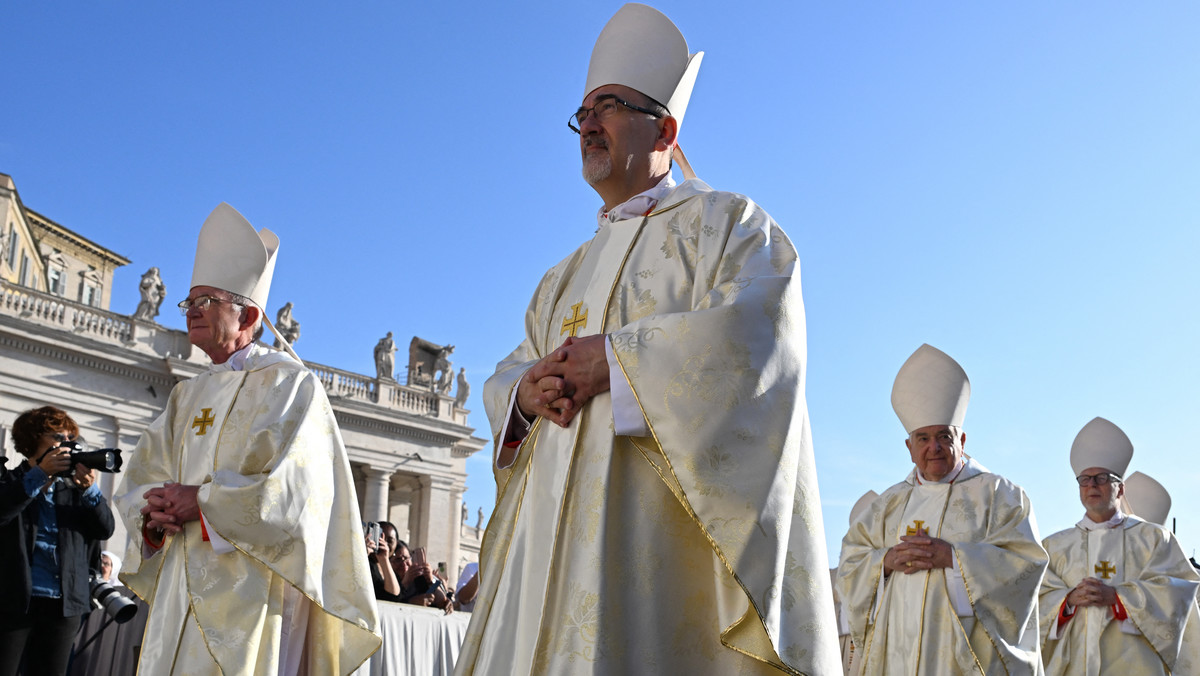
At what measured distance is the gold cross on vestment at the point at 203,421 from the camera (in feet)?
16.1

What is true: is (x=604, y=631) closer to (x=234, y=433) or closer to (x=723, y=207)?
(x=723, y=207)

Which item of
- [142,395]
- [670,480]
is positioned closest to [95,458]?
[670,480]

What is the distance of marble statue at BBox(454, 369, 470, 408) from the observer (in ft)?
131

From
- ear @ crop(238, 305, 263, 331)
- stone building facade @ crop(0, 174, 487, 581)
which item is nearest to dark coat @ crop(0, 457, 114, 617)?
ear @ crop(238, 305, 263, 331)

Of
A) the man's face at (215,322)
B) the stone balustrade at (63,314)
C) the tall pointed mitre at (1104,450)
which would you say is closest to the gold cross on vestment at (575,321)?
the man's face at (215,322)

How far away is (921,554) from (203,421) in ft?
12.9

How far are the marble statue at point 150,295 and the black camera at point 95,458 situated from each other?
27.3 meters

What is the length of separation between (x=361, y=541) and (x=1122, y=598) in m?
6.00

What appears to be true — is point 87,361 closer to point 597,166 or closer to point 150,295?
point 150,295

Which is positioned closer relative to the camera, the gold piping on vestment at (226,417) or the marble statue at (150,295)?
the gold piping on vestment at (226,417)

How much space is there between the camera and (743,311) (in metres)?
2.71

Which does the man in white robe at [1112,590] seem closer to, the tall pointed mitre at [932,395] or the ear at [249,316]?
the tall pointed mitre at [932,395]

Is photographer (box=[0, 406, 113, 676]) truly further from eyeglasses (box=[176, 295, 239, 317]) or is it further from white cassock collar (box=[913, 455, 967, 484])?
white cassock collar (box=[913, 455, 967, 484])

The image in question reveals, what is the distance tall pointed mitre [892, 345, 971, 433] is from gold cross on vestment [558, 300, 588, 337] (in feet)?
13.8
